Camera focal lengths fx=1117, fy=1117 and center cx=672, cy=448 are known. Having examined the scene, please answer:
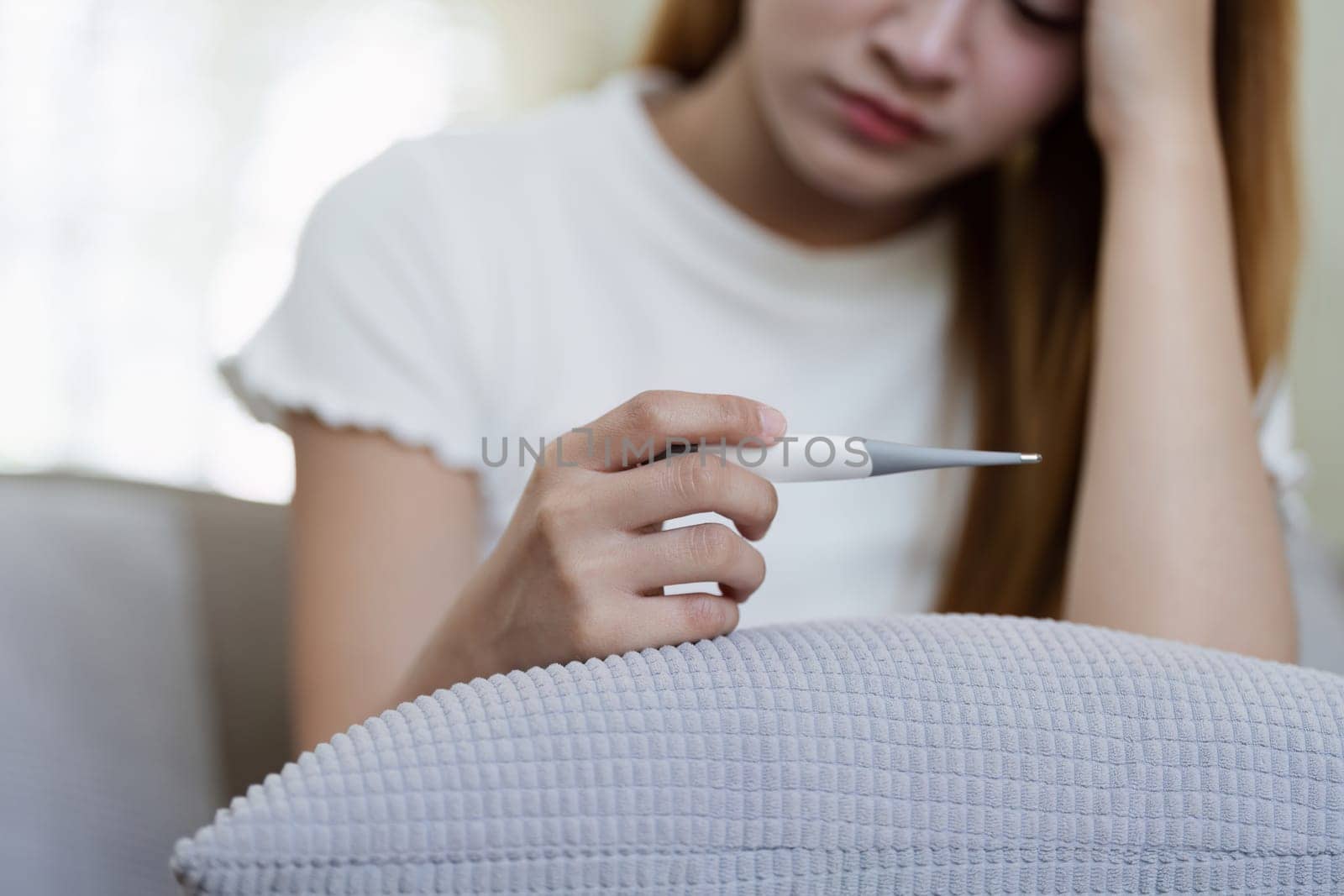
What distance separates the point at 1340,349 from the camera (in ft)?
3.97

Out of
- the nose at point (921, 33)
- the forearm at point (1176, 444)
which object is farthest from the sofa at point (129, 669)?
the nose at point (921, 33)

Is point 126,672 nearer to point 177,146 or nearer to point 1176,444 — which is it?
point 1176,444

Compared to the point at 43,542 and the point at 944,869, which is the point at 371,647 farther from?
the point at 944,869

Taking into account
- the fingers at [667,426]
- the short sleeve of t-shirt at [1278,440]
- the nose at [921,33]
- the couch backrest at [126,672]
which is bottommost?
the couch backrest at [126,672]

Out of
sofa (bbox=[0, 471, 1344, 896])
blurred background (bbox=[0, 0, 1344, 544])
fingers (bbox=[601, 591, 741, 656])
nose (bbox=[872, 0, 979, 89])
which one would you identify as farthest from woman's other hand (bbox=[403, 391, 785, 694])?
blurred background (bbox=[0, 0, 1344, 544])

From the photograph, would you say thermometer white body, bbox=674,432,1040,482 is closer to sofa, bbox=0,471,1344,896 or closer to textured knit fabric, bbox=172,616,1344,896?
textured knit fabric, bbox=172,616,1344,896

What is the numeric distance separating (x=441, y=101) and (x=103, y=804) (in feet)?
4.73

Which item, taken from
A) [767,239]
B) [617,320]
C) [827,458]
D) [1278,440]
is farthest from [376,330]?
[1278,440]

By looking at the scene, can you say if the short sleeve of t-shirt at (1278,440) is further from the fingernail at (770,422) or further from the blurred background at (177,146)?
the blurred background at (177,146)

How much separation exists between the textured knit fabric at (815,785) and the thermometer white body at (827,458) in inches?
2.7

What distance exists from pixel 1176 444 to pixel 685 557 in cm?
35

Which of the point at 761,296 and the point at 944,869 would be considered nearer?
the point at 944,869

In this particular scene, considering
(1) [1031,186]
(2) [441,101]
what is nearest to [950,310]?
(1) [1031,186]

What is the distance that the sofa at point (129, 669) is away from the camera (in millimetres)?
458
